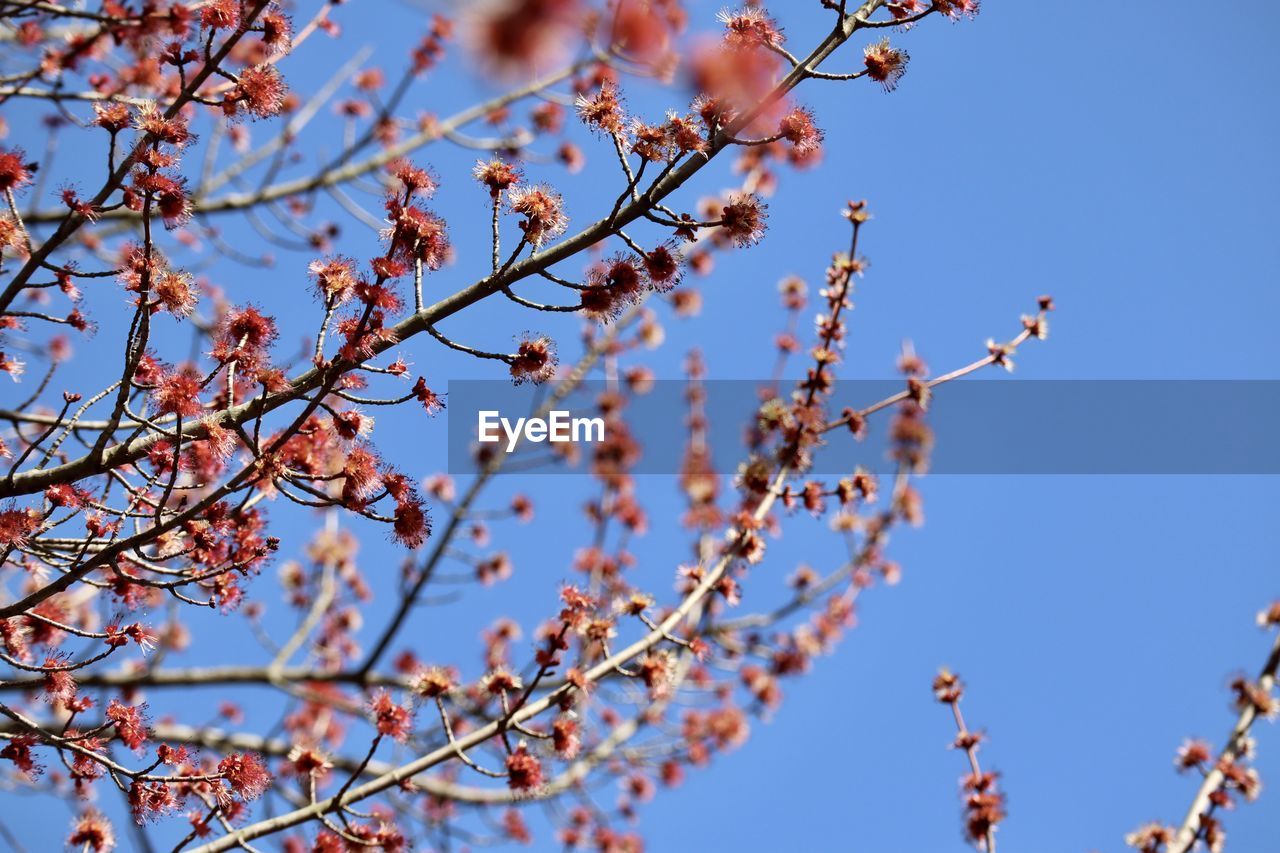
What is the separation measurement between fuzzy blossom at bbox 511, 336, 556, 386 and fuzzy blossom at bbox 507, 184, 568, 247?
1.13ft

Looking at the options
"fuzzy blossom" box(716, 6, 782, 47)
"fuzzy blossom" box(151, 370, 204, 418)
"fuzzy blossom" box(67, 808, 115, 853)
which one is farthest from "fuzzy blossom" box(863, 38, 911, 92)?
"fuzzy blossom" box(67, 808, 115, 853)

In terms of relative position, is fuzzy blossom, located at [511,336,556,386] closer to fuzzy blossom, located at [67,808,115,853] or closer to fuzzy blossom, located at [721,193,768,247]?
fuzzy blossom, located at [721,193,768,247]

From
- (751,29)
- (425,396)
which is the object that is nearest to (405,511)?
(425,396)

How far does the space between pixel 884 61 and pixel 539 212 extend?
1353 millimetres

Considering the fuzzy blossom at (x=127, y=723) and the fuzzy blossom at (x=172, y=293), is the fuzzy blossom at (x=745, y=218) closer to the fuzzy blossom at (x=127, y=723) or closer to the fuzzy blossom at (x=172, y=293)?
the fuzzy blossom at (x=172, y=293)

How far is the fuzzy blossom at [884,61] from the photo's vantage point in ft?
12.4

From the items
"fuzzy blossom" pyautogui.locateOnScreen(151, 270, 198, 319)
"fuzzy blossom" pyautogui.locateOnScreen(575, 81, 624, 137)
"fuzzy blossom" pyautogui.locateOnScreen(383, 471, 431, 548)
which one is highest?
"fuzzy blossom" pyautogui.locateOnScreen(575, 81, 624, 137)

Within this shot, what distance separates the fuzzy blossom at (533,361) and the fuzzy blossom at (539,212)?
345mm

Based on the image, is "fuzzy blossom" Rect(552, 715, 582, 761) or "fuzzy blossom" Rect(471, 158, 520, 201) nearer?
"fuzzy blossom" Rect(471, 158, 520, 201)

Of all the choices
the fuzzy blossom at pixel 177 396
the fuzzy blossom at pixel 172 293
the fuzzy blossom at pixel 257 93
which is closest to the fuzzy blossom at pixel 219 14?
the fuzzy blossom at pixel 257 93

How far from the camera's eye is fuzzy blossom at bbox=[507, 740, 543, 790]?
4.41 meters

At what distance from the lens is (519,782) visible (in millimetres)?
4418

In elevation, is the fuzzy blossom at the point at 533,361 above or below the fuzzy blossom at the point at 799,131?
below

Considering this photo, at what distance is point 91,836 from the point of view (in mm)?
4250
